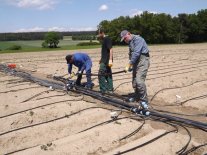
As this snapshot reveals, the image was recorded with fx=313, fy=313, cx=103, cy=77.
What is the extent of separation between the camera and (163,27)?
48031mm

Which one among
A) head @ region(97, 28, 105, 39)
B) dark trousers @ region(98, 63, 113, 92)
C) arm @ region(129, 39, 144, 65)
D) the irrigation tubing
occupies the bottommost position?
the irrigation tubing

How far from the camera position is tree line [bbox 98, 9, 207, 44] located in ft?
157

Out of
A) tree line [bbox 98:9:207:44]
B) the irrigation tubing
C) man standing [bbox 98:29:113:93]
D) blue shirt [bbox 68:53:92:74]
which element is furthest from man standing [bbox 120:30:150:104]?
tree line [bbox 98:9:207:44]

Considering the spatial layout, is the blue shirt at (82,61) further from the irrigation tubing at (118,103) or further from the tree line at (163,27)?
the tree line at (163,27)

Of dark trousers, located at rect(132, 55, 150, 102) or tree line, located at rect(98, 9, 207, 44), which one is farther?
tree line, located at rect(98, 9, 207, 44)

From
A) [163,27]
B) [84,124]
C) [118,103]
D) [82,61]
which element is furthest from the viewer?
[163,27]

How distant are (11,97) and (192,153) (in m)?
5.75

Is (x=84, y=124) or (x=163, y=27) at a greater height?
(x=163, y=27)

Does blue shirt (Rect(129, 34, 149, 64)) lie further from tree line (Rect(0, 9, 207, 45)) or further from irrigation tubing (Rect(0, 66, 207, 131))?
tree line (Rect(0, 9, 207, 45))

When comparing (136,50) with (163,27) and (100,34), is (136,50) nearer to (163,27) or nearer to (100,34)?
(100,34)

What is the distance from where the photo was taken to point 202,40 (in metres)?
50.6

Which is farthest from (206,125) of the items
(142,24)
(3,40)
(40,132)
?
(3,40)

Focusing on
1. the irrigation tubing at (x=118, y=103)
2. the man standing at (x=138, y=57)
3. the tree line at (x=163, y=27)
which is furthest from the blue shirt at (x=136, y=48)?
the tree line at (x=163, y=27)

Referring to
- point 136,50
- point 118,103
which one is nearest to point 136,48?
point 136,50
